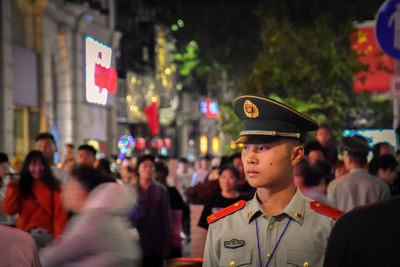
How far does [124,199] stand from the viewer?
422 cm

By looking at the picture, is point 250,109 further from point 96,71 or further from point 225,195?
point 96,71

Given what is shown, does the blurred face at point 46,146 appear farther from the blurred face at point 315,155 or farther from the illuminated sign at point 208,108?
the illuminated sign at point 208,108

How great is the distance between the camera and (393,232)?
1.68 m

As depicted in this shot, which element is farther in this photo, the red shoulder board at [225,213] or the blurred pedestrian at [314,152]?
the blurred pedestrian at [314,152]

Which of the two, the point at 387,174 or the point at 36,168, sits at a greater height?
the point at 36,168

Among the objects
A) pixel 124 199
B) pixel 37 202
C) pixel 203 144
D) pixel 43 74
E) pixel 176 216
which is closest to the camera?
pixel 124 199

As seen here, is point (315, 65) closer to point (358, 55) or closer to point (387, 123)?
point (358, 55)

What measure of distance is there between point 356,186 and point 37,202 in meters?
3.59

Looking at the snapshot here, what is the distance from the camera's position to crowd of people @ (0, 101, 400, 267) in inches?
157

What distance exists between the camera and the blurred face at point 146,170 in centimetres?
849

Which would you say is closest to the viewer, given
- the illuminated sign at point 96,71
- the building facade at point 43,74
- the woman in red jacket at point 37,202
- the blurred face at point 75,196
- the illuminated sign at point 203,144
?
the blurred face at point 75,196

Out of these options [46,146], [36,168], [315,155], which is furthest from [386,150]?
[46,146]

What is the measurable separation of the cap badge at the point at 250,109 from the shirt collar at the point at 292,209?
445mm

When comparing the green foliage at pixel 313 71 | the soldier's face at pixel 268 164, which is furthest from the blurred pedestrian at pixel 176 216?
the green foliage at pixel 313 71
